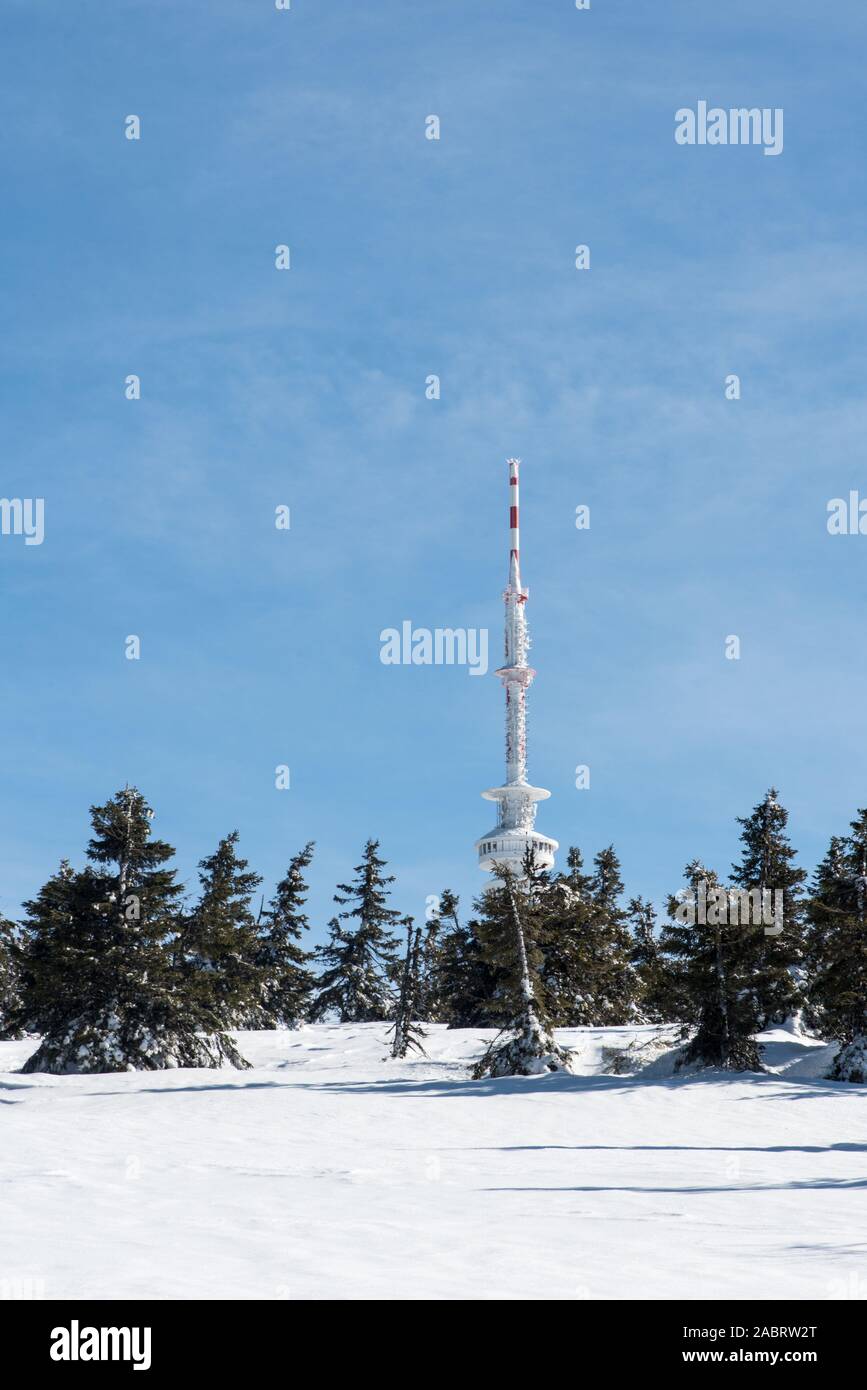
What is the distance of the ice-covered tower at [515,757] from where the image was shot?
5157 inches

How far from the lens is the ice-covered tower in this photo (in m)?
131

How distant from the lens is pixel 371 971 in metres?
69.8

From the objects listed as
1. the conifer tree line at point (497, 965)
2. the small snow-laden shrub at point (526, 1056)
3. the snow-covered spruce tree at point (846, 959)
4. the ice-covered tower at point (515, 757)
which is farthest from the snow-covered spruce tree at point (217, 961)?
the ice-covered tower at point (515, 757)

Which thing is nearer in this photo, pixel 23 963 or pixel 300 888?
pixel 23 963

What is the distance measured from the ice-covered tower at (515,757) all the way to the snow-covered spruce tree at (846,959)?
8687 centimetres

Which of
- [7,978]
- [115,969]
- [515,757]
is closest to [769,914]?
[115,969]

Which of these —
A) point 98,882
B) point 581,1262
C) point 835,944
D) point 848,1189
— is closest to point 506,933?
point 835,944


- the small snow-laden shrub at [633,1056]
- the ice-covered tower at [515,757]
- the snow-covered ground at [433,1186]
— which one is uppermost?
the ice-covered tower at [515,757]

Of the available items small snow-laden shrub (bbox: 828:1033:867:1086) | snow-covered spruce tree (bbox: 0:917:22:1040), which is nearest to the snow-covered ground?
small snow-laden shrub (bbox: 828:1033:867:1086)

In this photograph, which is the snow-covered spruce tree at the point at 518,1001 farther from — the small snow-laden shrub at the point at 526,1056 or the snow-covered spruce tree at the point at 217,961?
the snow-covered spruce tree at the point at 217,961

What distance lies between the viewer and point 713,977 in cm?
Answer: 3716
